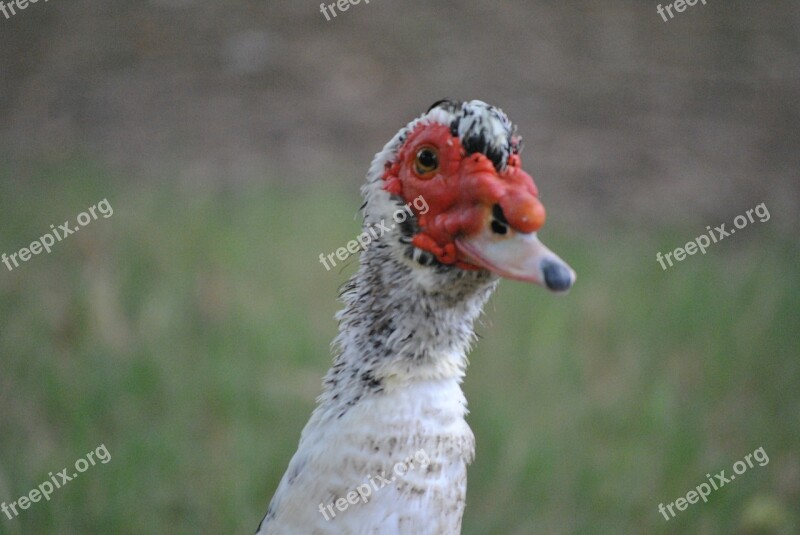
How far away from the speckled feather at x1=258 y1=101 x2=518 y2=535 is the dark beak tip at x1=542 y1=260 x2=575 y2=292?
23cm

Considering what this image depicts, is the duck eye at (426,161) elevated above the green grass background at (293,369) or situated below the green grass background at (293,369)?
below

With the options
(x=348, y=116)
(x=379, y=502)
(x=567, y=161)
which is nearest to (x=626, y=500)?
(x=379, y=502)

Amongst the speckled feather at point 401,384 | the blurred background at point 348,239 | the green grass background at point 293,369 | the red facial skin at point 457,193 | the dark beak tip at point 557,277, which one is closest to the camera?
the dark beak tip at point 557,277

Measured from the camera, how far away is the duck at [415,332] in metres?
1.82

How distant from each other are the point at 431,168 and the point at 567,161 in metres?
4.52

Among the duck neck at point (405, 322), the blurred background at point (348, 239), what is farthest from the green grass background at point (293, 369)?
the duck neck at point (405, 322)

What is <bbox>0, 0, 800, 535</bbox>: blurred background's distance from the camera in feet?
12.2

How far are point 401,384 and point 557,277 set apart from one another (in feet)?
1.56

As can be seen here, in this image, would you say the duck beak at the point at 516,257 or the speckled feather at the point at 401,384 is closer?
the duck beak at the point at 516,257

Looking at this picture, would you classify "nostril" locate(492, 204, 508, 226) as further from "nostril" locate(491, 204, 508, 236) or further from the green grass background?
the green grass background

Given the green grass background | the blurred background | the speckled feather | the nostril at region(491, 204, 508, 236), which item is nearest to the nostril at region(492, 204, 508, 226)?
the nostril at region(491, 204, 508, 236)

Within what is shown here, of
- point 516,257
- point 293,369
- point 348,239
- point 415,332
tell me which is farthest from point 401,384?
point 348,239

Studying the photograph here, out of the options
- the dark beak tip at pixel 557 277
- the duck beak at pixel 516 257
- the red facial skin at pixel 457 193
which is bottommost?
the dark beak tip at pixel 557 277

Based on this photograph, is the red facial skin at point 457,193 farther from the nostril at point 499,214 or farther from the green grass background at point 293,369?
the green grass background at point 293,369
